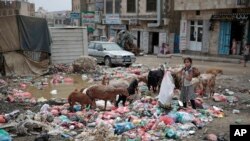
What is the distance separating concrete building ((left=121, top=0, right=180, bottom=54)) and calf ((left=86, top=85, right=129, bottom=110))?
2510 centimetres

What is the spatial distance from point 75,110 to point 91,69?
9.55 m

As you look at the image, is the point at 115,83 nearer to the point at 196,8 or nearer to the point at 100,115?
the point at 100,115

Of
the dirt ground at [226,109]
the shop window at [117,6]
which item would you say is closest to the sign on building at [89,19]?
the shop window at [117,6]

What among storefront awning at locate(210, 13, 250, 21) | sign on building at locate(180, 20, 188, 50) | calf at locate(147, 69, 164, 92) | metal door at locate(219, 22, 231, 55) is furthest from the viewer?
sign on building at locate(180, 20, 188, 50)

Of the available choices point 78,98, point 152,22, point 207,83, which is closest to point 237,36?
point 152,22

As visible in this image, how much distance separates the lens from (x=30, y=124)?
295 inches

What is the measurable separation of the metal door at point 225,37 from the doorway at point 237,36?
0.93 feet

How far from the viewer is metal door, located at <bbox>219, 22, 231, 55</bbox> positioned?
90.5 ft

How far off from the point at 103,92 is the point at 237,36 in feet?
67.4

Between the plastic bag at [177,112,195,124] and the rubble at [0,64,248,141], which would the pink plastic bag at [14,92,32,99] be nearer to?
the rubble at [0,64,248,141]

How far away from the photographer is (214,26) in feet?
93.4

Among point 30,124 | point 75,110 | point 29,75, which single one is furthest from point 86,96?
point 29,75

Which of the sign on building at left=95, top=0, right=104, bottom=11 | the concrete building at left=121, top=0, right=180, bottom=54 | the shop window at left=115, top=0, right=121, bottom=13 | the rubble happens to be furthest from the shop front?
the sign on building at left=95, top=0, right=104, bottom=11

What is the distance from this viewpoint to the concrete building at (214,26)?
26.2 meters
